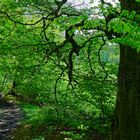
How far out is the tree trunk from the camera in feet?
22.6

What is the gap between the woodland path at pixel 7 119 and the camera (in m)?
15.1

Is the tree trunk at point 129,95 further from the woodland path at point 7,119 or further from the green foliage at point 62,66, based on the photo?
the woodland path at point 7,119

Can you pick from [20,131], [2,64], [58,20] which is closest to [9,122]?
[20,131]

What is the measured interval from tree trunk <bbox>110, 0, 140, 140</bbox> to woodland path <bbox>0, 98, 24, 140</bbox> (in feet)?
25.9

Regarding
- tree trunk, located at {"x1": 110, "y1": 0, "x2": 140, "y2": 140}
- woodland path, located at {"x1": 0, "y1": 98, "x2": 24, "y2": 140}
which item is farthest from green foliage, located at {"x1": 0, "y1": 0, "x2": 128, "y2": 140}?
tree trunk, located at {"x1": 110, "y1": 0, "x2": 140, "y2": 140}

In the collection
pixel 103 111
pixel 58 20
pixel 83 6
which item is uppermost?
pixel 83 6

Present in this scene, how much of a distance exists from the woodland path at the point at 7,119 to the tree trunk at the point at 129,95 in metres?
7.91

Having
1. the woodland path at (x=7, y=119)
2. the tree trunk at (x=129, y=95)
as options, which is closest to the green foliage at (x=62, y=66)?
the woodland path at (x=7, y=119)

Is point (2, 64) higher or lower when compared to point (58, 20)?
lower

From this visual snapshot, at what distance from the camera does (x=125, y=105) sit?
276 inches

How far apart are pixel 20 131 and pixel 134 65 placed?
8.47 metres

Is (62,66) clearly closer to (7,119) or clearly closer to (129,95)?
(129,95)

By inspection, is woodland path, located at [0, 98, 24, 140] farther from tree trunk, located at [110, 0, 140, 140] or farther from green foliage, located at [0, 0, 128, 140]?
tree trunk, located at [110, 0, 140, 140]

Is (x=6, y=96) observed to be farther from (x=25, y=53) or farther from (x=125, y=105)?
(x=125, y=105)
